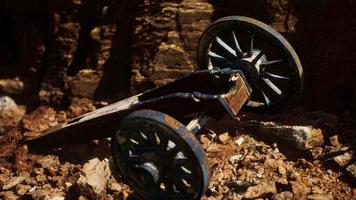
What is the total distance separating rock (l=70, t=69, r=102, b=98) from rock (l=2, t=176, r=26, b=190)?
1801mm

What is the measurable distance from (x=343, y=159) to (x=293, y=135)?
63 centimetres

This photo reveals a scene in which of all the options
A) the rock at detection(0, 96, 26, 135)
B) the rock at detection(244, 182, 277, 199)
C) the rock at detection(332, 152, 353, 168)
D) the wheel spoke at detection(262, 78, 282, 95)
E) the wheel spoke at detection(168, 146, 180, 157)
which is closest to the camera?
the wheel spoke at detection(168, 146, 180, 157)

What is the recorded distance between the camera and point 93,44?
24.1 feet

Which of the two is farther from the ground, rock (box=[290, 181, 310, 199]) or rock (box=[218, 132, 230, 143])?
rock (box=[290, 181, 310, 199])

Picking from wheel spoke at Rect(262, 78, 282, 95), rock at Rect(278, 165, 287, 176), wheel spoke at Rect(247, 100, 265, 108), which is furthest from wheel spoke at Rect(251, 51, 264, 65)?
rock at Rect(278, 165, 287, 176)

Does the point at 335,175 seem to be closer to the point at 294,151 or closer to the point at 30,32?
the point at 294,151

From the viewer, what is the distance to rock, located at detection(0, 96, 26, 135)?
305 inches

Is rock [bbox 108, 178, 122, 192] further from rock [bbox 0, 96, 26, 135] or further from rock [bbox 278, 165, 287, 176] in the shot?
rock [bbox 0, 96, 26, 135]

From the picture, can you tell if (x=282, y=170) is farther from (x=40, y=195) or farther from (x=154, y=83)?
(x=40, y=195)

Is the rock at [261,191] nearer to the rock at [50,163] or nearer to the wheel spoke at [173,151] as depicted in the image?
the wheel spoke at [173,151]

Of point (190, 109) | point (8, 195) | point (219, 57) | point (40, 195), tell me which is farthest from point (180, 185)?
point (8, 195)

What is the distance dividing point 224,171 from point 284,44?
1664 mm

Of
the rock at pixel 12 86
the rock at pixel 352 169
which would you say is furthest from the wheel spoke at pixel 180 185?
the rock at pixel 12 86

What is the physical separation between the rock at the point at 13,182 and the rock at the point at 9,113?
5.51 feet
